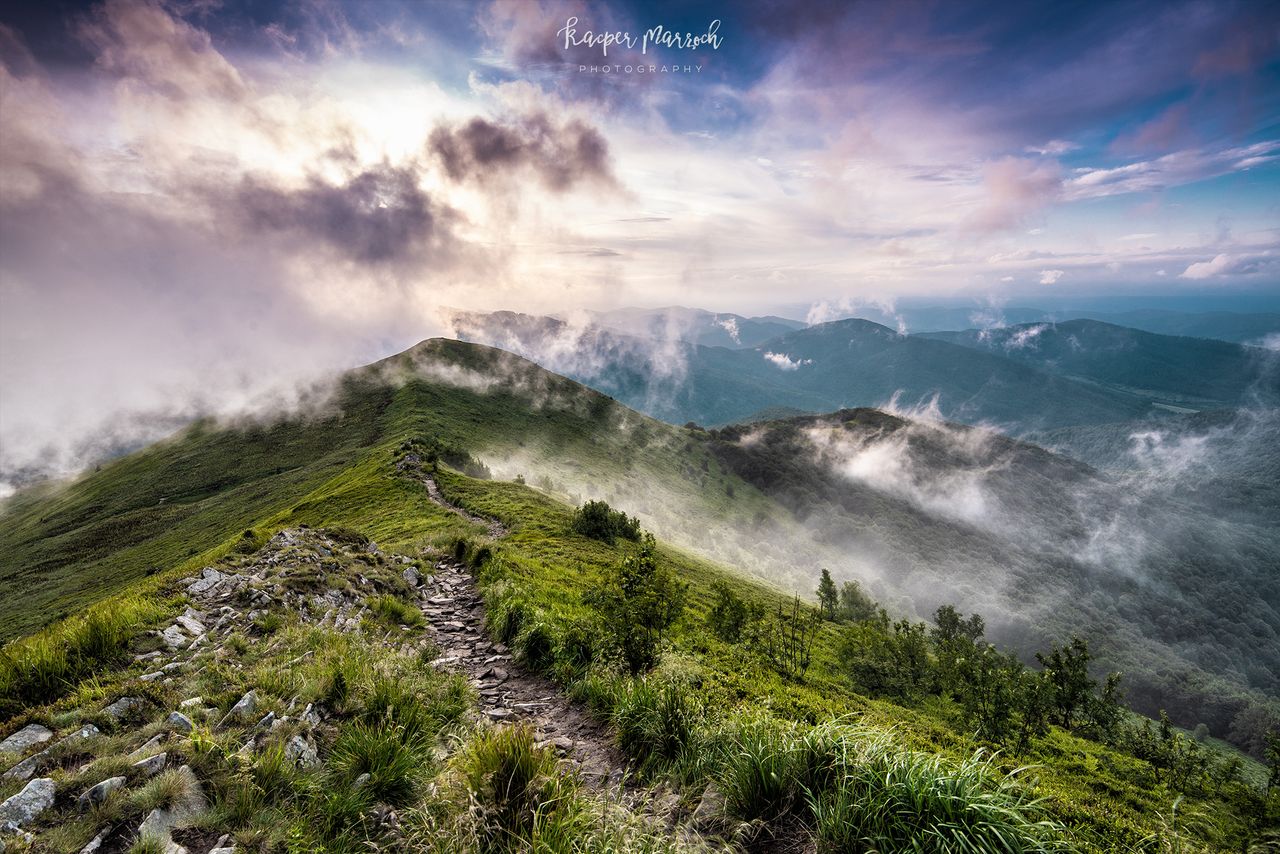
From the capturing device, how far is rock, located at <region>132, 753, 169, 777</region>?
5.63m

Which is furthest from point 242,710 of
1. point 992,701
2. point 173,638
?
point 992,701

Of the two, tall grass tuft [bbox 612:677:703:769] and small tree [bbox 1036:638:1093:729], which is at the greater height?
tall grass tuft [bbox 612:677:703:769]

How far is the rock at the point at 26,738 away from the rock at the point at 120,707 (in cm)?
52

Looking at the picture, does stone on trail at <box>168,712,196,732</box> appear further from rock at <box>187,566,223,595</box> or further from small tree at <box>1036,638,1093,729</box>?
small tree at <box>1036,638,1093,729</box>

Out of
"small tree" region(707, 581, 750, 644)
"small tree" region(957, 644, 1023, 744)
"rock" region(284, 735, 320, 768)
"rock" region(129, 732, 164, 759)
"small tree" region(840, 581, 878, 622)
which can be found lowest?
"small tree" region(840, 581, 878, 622)

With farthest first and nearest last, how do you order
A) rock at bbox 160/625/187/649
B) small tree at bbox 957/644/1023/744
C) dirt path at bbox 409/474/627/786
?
small tree at bbox 957/644/1023/744, rock at bbox 160/625/187/649, dirt path at bbox 409/474/627/786

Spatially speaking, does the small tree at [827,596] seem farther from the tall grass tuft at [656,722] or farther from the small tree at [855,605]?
the tall grass tuft at [656,722]

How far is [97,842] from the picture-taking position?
481cm

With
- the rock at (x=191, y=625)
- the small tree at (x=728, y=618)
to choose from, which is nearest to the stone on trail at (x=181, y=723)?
the rock at (x=191, y=625)

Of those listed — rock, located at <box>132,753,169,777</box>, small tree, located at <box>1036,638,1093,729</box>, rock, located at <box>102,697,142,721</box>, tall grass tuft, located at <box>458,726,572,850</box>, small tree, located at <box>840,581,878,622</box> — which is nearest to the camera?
tall grass tuft, located at <box>458,726,572,850</box>

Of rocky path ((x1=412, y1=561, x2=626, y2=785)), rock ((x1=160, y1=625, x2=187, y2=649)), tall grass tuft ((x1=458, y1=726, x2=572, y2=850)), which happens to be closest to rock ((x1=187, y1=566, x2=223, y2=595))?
rock ((x1=160, y1=625, x2=187, y2=649))

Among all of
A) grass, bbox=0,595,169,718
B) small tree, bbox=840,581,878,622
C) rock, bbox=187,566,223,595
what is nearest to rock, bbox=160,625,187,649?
grass, bbox=0,595,169,718

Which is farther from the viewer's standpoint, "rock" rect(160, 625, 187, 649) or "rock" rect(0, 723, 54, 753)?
"rock" rect(160, 625, 187, 649)

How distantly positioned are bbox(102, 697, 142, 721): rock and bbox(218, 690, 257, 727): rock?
1.27 metres
